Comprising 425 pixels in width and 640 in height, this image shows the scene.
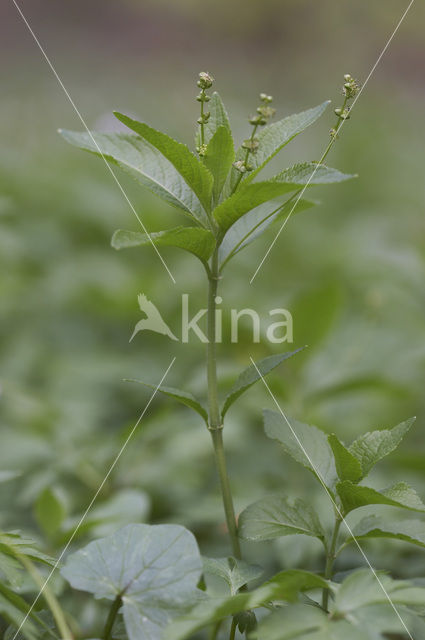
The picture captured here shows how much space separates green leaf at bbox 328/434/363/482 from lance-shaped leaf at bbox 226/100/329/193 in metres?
0.27

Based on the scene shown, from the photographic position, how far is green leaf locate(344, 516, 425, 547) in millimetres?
619

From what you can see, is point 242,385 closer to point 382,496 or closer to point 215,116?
point 382,496

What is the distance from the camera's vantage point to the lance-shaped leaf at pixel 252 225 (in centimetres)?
69

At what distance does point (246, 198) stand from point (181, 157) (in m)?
0.07

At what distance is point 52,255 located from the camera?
2.44 m

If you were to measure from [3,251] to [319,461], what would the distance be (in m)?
1.31

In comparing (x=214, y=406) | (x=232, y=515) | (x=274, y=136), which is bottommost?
(x=232, y=515)

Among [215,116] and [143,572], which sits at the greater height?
[215,116]

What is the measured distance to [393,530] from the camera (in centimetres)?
63

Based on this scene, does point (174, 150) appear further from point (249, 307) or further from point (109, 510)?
point (249, 307)

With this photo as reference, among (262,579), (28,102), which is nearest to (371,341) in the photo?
(262,579)

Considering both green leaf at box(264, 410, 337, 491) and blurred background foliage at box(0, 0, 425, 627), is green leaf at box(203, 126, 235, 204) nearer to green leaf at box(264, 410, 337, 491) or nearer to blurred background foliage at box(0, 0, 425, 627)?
green leaf at box(264, 410, 337, 491)

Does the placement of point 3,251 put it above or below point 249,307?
above

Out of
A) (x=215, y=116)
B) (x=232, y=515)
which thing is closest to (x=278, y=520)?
(x=232, y=515)
